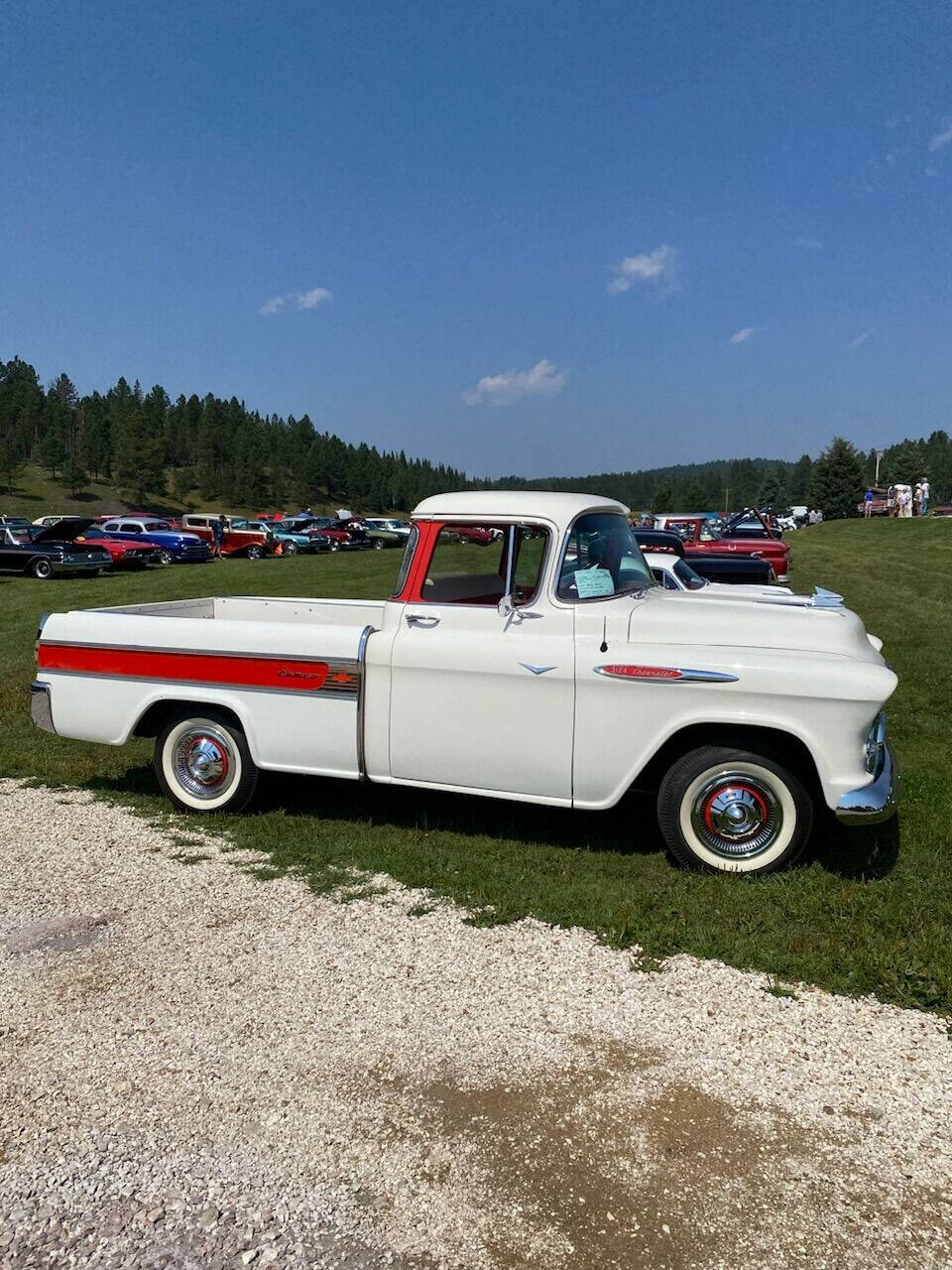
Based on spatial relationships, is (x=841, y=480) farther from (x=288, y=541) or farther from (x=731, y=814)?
(x=731, y=814)

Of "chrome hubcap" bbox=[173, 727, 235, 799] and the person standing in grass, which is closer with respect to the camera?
"chrome hubcap" bbox=[173, 727, 235, 799]

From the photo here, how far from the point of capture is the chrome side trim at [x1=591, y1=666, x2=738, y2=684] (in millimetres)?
4672

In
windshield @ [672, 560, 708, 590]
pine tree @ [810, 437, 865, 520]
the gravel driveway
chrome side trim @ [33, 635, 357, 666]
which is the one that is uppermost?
pine tree @ [810, 437, 865, 520]

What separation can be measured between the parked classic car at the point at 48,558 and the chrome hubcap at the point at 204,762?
24.0 meters

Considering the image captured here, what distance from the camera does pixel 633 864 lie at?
200 inches

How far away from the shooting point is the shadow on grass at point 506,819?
521cm

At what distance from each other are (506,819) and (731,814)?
5.50 feet

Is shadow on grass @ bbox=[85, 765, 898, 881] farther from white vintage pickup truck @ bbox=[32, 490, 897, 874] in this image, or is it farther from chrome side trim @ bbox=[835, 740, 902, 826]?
chrome side trim @ bbox=[835, 740, 902, 826]

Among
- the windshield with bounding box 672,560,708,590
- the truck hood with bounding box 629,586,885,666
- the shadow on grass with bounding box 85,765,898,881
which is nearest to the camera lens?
the truck hood with bounding box 629,586,885,666

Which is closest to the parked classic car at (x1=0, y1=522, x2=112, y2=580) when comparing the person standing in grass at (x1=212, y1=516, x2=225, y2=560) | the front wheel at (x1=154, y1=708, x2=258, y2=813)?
the person standing in grass at (x1=212, y1=516, x2=225, y2=560)

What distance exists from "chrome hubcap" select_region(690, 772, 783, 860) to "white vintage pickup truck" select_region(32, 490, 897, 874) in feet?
0.04

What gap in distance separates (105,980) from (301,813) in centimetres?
224

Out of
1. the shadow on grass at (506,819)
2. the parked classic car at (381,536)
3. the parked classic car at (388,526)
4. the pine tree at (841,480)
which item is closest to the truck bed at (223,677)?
the shadow on grass at (506,819)

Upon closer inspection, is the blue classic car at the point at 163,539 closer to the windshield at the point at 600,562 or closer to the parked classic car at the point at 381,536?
the parked classic car at the point at 381,536
